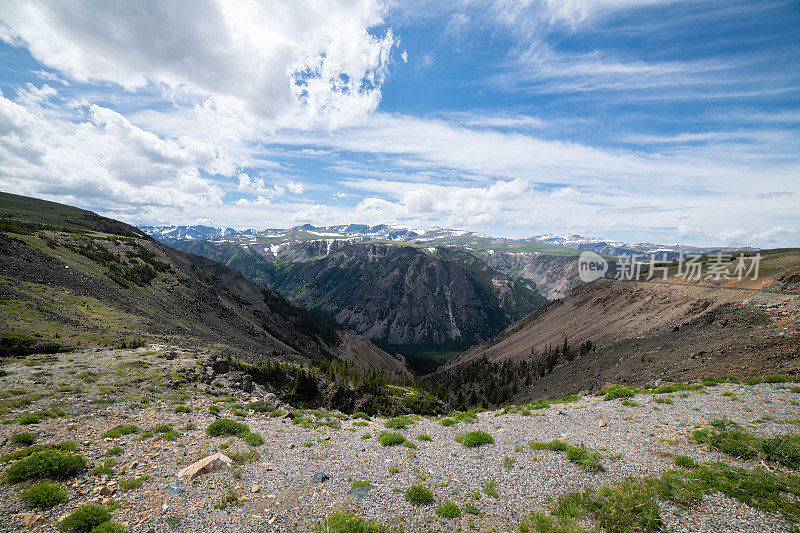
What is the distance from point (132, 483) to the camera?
38.9 ft

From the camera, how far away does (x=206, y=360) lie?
3934cm

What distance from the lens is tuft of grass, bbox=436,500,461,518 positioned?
10.3 meters

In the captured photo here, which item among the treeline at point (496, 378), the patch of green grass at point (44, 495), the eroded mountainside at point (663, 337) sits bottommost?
the treeline at point (496, 378)

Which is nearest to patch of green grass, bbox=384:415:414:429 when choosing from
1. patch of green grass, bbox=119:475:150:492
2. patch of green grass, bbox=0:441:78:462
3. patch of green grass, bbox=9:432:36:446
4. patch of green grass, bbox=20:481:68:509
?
patch of green grass, bbox=119:475:150:492

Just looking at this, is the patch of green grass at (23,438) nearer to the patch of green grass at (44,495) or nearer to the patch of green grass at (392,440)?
the patch of green grass at (44,495)

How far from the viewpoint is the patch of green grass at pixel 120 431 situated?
53.9 ft

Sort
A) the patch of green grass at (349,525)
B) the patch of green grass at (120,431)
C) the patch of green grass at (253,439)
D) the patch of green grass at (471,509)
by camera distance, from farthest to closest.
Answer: the patch of green grass at (253,439), the patch of green grass at (120,431), the patch of green grass at (471,509), the patch of green grass at (349,525)

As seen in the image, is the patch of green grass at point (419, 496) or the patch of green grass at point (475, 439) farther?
the patch of green grass at point (475, 439)

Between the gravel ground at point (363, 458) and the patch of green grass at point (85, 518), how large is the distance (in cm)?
43

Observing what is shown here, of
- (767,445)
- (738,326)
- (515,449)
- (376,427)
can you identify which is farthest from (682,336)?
Result: (376,427)

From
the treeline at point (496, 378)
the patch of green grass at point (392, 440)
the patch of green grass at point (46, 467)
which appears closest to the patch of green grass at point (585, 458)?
the patch of green grass at point (392, 440)

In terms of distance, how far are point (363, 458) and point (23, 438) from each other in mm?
17167

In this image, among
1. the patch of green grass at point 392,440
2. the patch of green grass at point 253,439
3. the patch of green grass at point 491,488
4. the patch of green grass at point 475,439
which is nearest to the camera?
the patch of green grass at point 491,488

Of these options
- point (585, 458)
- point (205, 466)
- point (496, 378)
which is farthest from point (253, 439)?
point (496, 378)
